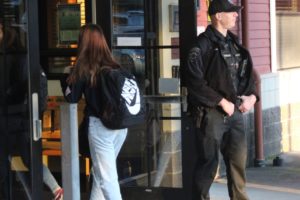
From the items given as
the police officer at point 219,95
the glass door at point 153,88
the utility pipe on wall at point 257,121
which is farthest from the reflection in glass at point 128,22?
the utility pipe on wall at point 257,121

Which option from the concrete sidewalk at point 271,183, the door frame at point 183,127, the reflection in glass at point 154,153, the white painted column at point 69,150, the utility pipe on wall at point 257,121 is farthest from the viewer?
the utility pipe on wall at point 257,121

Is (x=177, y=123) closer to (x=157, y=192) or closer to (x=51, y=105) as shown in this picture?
(x=157, y=192)

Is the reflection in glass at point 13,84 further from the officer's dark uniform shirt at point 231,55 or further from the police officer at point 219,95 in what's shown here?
the officer's dark uniform shirt at point 231,55

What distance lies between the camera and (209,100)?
16.6 ft

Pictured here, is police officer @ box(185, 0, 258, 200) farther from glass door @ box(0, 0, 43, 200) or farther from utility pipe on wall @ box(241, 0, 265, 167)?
utility pipe on wall @ box(241, 0, 265, 167)

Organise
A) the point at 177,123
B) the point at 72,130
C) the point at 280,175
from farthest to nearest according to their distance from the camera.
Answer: the point at 280,175
the point at 177,123
the point at 72,130

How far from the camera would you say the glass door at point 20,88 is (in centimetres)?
442

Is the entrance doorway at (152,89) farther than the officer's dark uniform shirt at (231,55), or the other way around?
the entrance doorway at (152,89)

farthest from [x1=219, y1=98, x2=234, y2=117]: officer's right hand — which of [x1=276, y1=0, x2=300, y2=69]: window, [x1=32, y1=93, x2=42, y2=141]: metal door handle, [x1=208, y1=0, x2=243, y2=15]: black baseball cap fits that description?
[x1=276, y1=0, x2=300, y2=69]: window

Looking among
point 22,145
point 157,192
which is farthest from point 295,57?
point 22,145

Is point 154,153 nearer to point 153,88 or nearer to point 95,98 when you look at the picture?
point 153,88

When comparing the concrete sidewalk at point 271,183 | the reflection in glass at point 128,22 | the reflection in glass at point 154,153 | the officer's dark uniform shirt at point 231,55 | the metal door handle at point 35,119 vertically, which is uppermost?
the reflection in glass at point 128,22

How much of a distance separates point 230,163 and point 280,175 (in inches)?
125

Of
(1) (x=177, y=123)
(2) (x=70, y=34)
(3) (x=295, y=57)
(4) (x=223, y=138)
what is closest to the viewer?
(4) (x=223, y=138)
